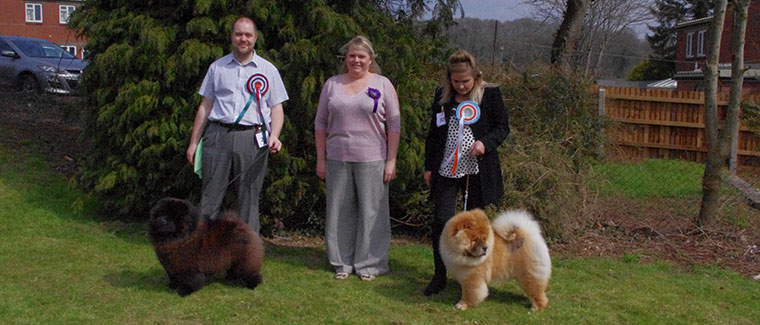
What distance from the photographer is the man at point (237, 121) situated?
4742 millimetres

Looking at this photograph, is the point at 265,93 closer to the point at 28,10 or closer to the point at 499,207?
the point at 499,207

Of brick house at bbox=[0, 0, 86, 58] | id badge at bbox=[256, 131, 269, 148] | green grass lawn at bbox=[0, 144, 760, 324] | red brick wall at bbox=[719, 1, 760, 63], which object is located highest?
brick house at bbox=[0, 0, 86, 58]

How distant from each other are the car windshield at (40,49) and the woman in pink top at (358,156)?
38.8ft

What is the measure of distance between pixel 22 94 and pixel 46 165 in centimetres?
418

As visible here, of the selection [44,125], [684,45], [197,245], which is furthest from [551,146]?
[684,45]

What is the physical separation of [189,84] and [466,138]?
301cm

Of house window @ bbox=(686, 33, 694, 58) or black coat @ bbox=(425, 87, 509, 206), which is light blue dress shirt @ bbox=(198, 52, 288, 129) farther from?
house window @ bbox=(686, 33, 694, 58)

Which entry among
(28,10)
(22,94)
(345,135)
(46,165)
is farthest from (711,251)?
(28,10)

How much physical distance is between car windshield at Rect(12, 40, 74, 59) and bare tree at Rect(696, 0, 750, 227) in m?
13.1

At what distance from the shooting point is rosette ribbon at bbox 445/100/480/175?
4512 millimetres

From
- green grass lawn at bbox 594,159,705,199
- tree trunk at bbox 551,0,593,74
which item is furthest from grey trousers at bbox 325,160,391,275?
tree trunk at bbox 551,0,593,74

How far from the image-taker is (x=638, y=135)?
12.3m

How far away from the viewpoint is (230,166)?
15.9 ft

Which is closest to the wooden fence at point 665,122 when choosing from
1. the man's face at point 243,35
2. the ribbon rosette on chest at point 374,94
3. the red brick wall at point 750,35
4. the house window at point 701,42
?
the red brick wall at point 750,35
